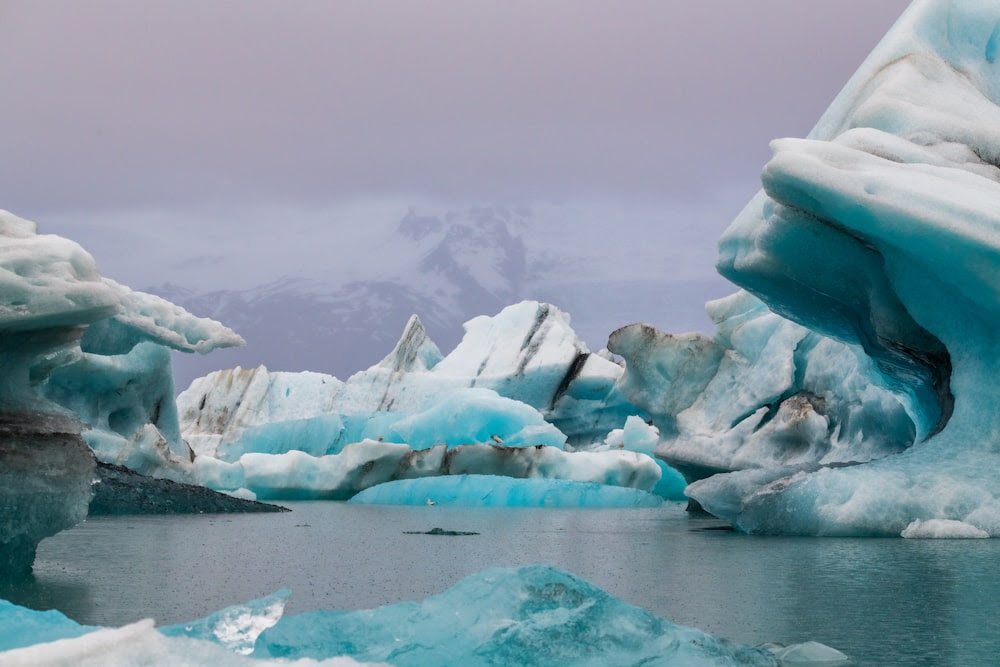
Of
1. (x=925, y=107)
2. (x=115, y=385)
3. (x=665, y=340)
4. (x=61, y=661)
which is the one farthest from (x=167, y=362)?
(x=61, y=661)

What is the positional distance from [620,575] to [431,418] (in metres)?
14.3

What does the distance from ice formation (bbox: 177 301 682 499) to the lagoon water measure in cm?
794

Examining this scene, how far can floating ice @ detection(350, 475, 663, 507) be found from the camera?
14.4 metres

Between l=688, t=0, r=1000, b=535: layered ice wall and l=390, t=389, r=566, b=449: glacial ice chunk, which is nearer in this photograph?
l=688, t=0, r=1000, b=535: layered ice wall

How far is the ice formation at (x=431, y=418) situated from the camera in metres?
16.3

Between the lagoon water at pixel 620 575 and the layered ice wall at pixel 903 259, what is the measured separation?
486 mm

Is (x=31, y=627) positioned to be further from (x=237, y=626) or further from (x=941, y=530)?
(x=941, y=530)

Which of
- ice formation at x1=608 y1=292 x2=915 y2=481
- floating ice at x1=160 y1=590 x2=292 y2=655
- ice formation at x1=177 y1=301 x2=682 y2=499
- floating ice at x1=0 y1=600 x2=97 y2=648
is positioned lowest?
ice formation at x1=177 y1=301 x2=682 y2=499

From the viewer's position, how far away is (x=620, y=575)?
15.9 feet

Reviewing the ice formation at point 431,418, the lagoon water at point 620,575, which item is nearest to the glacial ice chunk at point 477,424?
the ice formation at point 431,418

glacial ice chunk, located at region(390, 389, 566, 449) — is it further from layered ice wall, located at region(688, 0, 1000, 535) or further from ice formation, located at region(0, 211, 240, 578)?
ice formation, located at region(0, 211, 240, 578)

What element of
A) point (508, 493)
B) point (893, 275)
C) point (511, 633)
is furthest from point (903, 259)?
point (508, 493)

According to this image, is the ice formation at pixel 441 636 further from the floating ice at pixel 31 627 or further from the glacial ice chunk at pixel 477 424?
the glacial ice chunk at pixel 477 424

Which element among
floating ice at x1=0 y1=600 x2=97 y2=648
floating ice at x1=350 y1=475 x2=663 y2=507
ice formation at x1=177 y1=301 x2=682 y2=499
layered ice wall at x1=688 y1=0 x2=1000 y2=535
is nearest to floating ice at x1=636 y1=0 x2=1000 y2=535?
layered ice wall at x1=688 y1=0 x2=1000 y2=535
